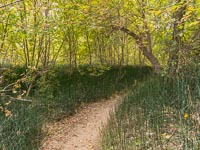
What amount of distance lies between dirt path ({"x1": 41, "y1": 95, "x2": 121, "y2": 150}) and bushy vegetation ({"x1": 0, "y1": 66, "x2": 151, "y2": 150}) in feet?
0.71

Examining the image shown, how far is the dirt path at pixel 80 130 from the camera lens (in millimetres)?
4219

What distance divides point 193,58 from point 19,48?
4685mm

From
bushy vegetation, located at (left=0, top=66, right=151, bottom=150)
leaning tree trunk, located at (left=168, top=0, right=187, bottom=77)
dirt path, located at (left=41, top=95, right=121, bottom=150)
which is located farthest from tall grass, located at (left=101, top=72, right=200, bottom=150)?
bushy vegetation, located at (left=0, top=66, right=151, bottom=150)

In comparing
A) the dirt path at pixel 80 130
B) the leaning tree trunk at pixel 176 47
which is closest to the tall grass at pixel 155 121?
the leaning tree trunk at pixel 176 47

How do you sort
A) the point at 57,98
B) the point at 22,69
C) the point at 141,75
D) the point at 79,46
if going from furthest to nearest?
the point at 141,75 < the point at 79,46 < the point at 22,69 < the point at 57,98

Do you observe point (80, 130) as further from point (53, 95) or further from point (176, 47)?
point (176, 47)

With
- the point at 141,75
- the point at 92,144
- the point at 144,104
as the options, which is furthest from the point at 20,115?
the point at 141,75

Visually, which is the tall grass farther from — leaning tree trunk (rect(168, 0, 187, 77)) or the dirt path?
the dirt path

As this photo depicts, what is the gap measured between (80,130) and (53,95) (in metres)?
1.48

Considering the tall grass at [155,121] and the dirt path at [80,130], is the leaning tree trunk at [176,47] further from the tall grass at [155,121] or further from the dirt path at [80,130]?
the dirt path at [80,130]

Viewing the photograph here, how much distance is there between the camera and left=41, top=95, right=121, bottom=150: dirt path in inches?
166

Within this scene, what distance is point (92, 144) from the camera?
419cm

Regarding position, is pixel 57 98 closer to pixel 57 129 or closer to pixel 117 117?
pixel 57 129

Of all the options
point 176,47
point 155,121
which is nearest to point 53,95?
point 176,47
